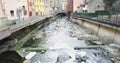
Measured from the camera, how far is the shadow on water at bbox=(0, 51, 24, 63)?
368 inches

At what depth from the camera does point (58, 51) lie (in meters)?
10.6

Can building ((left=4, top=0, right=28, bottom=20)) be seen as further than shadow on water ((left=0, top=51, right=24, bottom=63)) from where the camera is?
Yes

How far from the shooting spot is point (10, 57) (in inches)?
390

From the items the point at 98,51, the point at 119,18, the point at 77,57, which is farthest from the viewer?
the point at 119,18

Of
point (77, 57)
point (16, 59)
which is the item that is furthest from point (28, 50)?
point (77, 57)

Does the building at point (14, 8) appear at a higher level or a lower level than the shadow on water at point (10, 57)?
higher

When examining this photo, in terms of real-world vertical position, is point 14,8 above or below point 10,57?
above

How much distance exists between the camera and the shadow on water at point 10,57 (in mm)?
9352

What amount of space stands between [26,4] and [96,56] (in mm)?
26323

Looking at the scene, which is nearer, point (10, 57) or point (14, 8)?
point (10, 57)

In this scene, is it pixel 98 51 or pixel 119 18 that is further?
pixel 119 18

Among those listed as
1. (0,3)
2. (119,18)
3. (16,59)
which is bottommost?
(16,59)

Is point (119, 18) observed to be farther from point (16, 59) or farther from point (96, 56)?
point (16, 59)

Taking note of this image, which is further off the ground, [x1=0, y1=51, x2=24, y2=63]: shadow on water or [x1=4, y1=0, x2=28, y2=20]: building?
[x1=4, y1=0, x2=28, y2=20]: building
